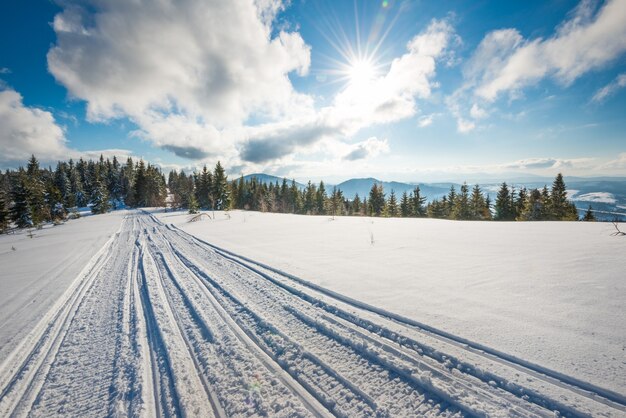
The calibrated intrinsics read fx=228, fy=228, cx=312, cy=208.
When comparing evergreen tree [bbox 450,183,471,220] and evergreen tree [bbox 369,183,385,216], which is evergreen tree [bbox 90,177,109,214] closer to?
evergreen tree [bbox 369,183,385,216]

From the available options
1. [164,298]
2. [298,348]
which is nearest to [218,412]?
[298,348]

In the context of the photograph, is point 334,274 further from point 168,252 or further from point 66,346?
point 168,252

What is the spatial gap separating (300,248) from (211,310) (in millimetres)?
5847

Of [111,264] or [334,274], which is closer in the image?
[334,274]

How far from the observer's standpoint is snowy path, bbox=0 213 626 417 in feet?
8.86

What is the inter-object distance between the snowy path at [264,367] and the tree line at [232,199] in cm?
3434

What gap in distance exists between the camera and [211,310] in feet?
16.7

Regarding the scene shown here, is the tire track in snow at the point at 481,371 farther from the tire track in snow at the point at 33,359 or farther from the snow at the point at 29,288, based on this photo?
the snow at the point at 29,288

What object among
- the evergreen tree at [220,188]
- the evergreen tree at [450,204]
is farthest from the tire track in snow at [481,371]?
the evergreen tree at [450,204]

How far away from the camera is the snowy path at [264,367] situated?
8.86 ft

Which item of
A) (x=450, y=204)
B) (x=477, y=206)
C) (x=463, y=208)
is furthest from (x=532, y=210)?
(x=450, y=204)

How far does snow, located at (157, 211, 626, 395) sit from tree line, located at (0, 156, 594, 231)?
109 ft

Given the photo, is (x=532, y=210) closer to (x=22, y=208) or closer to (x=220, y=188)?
(x=220, y=188)

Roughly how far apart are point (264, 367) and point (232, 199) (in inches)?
2177
